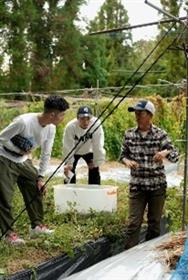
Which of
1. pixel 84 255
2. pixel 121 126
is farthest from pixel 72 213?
pixel 121 126

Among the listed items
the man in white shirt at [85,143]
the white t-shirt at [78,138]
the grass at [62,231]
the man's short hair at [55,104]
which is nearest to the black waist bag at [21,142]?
the man's short hair at [55,104]

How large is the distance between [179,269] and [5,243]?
167 centimetres

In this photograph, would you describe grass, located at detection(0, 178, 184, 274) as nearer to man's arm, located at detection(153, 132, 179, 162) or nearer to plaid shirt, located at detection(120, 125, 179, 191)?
plaid shirt, located at detection(120, 125, 179, 191)

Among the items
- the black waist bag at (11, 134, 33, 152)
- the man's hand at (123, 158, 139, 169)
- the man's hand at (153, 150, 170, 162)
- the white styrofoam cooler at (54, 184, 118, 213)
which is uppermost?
the black waist bag at (11, 134, 33, 152)

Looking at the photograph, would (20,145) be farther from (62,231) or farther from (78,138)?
(78,138)

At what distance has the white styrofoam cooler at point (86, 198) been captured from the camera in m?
4.69

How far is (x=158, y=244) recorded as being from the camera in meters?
3.24

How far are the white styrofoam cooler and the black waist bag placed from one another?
981mm

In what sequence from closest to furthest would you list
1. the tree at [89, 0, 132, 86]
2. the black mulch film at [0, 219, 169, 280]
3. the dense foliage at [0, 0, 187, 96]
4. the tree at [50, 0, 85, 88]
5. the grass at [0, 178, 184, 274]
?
1. the black mulch film at [0, 219, 169, 280]
2. the grass at [0, 178, 184, 274]
3. the dense foliage at [0, 0, 187, 96]
4. the tree at [50, 0, 85, 88]
5. the tree at [89, 0, 132, 86]

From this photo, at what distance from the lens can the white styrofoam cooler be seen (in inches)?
185

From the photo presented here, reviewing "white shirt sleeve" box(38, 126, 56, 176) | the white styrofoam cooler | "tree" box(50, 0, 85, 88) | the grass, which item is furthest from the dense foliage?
"white shirt sleeve" box(38, 126, 56, 176)

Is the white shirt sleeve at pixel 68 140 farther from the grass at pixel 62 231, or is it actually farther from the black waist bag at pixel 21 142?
the black waist bag at pixel 21 142

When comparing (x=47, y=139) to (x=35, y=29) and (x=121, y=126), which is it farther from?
(x=35, y=29)

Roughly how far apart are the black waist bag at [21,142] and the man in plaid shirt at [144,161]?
29.3 inches
